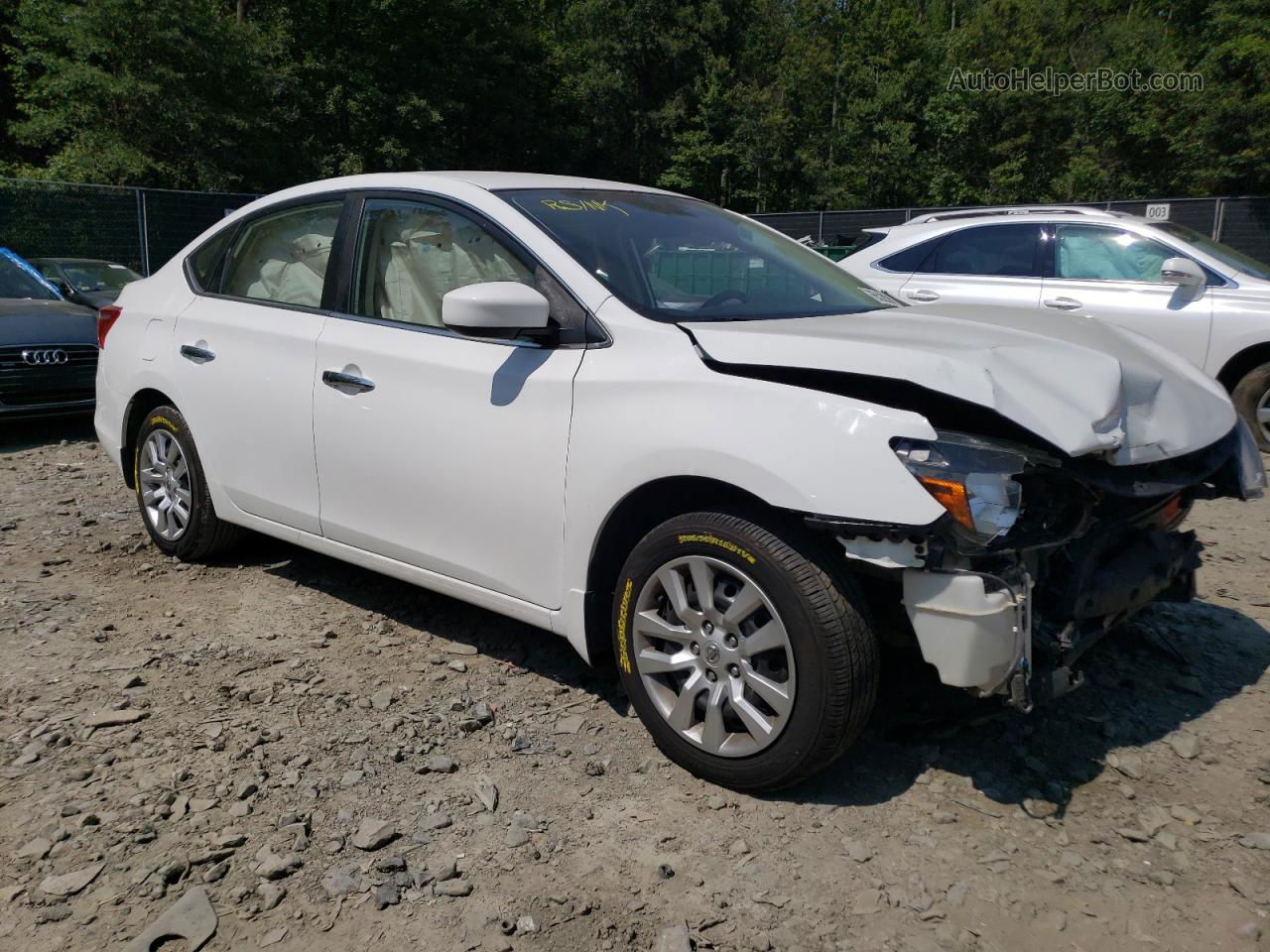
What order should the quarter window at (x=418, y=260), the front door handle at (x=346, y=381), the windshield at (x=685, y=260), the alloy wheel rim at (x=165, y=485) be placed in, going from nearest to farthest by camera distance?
the windshield at (x=685, y=260) → the quarter window at (x=418, y=260) → the front door handle at (x=346, y=381) → the alloy wheel rim at (x=165, y=485)

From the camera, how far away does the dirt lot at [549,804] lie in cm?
248

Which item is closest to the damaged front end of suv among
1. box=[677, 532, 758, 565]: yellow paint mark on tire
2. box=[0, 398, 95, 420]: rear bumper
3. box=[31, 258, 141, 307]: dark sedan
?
box=[677, 532, 758, 565]: yellow paint mark on tire

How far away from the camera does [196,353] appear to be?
4.52m

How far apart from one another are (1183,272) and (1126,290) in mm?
417

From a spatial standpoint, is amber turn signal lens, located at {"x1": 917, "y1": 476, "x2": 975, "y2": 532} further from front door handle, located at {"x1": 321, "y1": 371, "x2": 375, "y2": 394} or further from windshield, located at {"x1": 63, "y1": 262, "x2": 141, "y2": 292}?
windshield, located at {"x1": 63, "y1": 262, "x2": 141, "y2": 292}

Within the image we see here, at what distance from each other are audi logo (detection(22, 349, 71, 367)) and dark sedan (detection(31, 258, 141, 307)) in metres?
3.53

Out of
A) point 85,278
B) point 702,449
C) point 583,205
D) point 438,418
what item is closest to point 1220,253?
point 583,205

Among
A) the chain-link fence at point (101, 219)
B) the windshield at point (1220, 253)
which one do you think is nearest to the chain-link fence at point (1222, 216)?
the windshield at point (1220, 253)

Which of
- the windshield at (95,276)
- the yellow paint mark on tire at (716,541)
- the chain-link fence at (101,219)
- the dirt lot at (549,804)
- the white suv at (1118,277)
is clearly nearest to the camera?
the dirt lot at (549,804)

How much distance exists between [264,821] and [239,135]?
93.5ft

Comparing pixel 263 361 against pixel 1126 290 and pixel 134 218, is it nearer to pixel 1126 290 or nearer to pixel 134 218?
pixel 1126 290

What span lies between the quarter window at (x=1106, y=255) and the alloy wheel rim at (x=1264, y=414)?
109 cm

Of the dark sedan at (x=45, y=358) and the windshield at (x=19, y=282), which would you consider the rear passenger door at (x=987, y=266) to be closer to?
the dark sedan at (x=45, y=358)

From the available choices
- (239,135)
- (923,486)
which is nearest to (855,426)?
(923,486)
